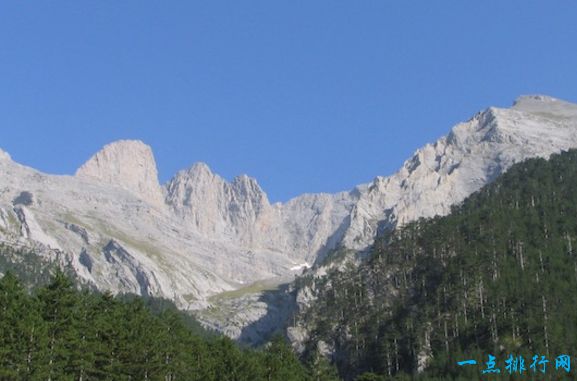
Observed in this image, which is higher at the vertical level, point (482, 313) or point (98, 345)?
point (482, 313)

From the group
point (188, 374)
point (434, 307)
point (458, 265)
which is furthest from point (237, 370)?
point (458, 265)

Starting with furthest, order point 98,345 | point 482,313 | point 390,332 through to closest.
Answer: point 390,332 < point 482,313 < point 98,345

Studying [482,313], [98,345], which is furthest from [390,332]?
[98,345]

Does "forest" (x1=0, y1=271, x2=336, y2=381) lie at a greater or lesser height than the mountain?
lesser

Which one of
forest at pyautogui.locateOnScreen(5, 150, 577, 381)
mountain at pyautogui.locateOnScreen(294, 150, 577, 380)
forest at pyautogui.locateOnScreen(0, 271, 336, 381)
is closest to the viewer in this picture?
forest at pyautogui.locateOnScreen(0, 271, 336, 381)

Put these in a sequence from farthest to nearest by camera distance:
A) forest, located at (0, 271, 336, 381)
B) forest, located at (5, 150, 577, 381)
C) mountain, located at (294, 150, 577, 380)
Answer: mountain, located at (294, 150, 577, 380) < forest, located at (5, 150, 577, 381) < forest, located at (0, 271, 336, 381)

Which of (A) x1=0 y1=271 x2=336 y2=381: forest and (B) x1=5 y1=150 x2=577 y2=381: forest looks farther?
(B) x1=5 y1=150 x2=577 y2=381: forest

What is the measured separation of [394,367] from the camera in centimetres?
17825

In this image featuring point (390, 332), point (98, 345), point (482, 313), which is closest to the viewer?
point (98, 345)

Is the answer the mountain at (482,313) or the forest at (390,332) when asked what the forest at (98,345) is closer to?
the forest at (390,332)

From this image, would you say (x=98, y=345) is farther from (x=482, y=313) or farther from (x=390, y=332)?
(x=390, y=332)

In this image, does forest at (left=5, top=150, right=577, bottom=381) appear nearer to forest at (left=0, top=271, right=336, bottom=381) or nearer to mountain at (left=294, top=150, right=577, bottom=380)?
forest at (left=0, top=271, right=336, bottom=381)

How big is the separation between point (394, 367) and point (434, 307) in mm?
18048

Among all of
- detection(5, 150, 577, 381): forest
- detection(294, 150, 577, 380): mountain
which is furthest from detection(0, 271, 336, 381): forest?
detection(294, 150, 577, 380): mountain
